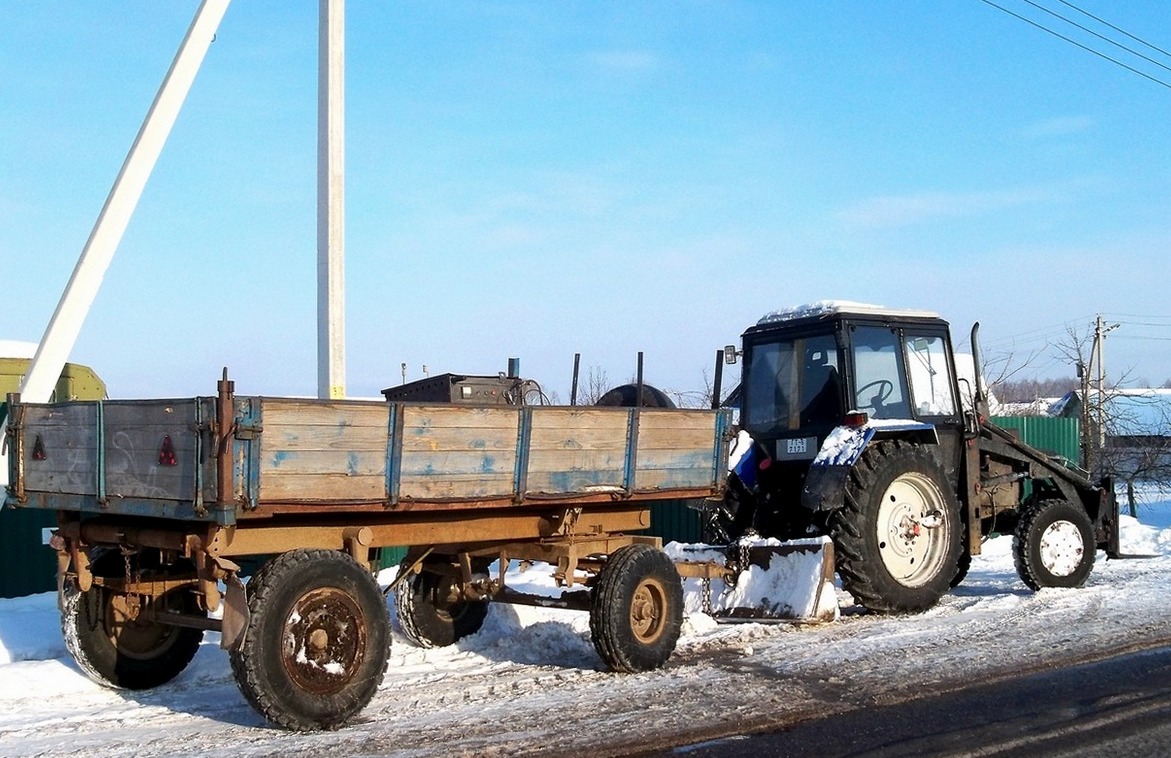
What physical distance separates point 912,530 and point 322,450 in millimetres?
5697

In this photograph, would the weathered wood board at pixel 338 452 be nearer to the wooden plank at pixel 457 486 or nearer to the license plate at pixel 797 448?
the wooden plank at pixel 457 486

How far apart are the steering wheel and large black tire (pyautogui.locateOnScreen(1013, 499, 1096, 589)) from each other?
1.78 meters

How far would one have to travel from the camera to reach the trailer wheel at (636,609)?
23.7ft

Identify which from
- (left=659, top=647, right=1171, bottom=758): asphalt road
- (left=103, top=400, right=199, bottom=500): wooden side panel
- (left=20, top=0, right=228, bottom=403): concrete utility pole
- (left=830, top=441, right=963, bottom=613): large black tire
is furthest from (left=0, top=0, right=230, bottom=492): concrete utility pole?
(left=659, top=647, right=1171, bottom=758): asphalt road

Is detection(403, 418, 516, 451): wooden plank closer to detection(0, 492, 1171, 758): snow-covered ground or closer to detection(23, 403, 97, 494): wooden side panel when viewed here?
detection(0, 492, 1171, 758): snow-covered ground

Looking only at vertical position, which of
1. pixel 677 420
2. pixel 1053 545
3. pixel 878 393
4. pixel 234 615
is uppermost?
pixel 878 393

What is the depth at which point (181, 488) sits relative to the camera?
18.7 ft

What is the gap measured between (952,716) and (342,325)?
276 inches

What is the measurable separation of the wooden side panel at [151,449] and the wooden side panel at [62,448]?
17cm

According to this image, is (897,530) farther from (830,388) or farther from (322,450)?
(322,450)

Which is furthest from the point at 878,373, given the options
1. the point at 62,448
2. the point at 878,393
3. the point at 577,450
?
the point at 62,448

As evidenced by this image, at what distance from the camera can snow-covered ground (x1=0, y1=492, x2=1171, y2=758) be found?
5.69 meters

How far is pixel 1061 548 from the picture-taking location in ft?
34.3

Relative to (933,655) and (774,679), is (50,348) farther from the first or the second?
(933,655)
